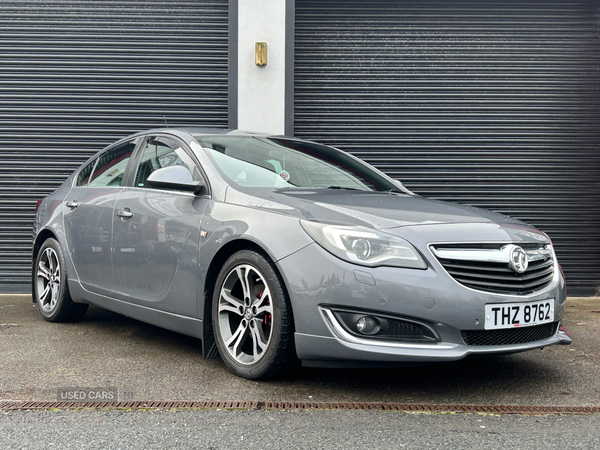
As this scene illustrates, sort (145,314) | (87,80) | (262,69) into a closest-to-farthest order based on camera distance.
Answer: (145,314) → (262,69) → (87,80)

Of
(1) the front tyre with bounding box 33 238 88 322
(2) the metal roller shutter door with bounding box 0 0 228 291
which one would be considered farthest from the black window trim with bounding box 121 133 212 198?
(2) the metal roller shutter door with bounding box 0 0 228 291

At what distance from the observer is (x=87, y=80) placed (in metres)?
7.30

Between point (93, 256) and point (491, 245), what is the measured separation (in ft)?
9.20

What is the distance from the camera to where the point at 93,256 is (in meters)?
4.60

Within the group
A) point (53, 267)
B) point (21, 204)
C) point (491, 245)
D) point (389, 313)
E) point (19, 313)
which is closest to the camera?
Result: point (389, 313)

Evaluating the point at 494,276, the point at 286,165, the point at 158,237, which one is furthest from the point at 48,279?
the point at 494,276

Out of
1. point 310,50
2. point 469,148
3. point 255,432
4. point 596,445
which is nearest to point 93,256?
point 255,432

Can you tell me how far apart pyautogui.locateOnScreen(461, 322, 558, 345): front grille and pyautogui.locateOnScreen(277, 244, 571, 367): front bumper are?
4 cm

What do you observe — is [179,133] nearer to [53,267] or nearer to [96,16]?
[53,267]

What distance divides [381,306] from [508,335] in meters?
0.69

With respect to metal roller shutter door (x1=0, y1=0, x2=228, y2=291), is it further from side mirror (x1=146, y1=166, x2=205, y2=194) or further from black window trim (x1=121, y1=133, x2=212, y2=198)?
side mirror (x1=146, y1=166, x2=205, y2=194)

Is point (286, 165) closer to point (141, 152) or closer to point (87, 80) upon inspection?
point (141, 152)

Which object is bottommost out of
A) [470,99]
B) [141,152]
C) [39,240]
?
[39,240]

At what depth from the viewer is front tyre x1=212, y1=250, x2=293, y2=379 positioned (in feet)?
10.4
